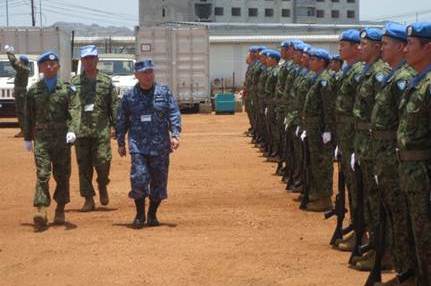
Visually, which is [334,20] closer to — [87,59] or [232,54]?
[232,54]

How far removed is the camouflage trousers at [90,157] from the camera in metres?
10.6

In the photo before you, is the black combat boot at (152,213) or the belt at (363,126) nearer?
the belt at (363,126)

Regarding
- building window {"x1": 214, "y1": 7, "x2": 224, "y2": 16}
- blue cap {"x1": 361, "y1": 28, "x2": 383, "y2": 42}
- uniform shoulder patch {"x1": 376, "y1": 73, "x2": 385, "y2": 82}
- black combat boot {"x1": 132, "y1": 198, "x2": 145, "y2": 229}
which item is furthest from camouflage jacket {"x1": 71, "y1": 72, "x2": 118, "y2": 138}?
building window {"x1": 214, "y1": 7, "x2": 224, "y2": 16}

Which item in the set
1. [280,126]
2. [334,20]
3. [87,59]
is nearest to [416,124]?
[87,59]

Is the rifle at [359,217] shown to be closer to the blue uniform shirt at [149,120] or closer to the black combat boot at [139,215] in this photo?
the blue uniform shirt at [149,120]

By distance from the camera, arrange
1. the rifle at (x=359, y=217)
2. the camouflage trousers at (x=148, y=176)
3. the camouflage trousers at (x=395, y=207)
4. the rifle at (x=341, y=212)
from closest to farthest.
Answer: the camouflage trousers at (x=395, y=207) < the rifle at (x=359, y=217) < the rifle at (x=341, y=212) < the camouflage trousers at (x=148, y=176)

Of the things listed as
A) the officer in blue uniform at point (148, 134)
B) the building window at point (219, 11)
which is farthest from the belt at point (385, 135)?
the building window at point (219, 11)

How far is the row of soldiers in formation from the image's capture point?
5625mm

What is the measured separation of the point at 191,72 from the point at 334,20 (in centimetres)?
8609

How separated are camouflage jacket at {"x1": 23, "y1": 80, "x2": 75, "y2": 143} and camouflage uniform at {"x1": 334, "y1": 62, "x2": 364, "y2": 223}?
332cm

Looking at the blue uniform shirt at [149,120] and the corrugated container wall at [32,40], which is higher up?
the corrugated container wall at [32,40]

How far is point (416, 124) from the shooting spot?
Result: 219 inches

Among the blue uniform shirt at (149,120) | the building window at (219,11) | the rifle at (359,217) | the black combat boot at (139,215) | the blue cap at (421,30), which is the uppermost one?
the building window at (219,11)

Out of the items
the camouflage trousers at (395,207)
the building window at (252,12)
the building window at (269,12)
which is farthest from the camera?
the building window at (269,12)
